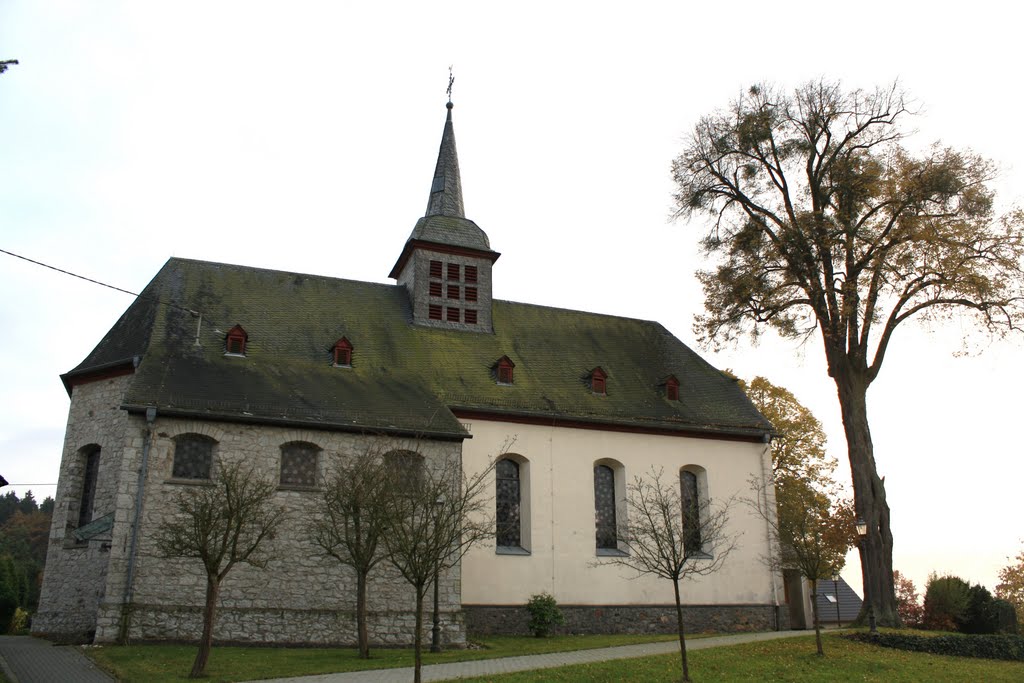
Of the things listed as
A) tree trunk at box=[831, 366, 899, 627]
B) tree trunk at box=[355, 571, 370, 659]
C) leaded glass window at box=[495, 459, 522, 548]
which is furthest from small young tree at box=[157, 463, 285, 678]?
tree trunk at box=[831, 366, 899, 627]

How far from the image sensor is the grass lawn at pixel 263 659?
14117mm

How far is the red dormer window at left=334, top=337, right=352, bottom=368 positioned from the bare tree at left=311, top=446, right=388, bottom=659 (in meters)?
4.75

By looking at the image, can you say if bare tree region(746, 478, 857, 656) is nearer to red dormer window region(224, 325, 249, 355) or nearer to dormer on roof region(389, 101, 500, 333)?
dormer on roof region(389, 101, 500, 333)

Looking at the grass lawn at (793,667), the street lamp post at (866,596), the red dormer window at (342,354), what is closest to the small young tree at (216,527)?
the grass lawn at (793,667)

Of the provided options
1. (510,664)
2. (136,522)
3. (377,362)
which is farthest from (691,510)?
(136,522)

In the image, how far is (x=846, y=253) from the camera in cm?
2472

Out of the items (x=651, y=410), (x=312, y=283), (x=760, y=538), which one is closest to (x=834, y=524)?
(x=760, y=538)

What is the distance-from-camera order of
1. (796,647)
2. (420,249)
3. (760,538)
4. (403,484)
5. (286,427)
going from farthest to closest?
1. (420,249)
2. (760,538)
3. (286,427)
4. (796,647)
5. (403,484)

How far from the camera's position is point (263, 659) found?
16.1 meters

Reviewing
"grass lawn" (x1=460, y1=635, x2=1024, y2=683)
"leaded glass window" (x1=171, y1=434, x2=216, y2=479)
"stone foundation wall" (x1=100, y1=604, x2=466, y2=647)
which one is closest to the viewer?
"grass lawn" (x1=460, y1=635, x2=1024, y2=683)

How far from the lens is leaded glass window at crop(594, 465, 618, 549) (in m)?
24.7

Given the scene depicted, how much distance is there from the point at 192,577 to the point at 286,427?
3.93 m

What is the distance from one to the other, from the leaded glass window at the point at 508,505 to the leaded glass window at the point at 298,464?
558cm

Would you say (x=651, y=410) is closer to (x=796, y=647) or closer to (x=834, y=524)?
(x=796, y=647)
